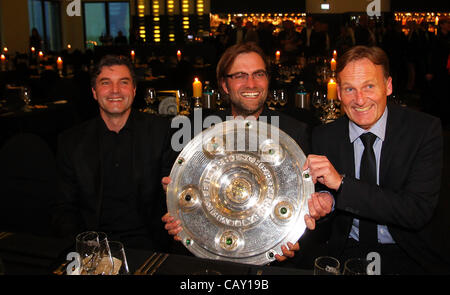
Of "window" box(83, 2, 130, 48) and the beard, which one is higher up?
"window" box(83, 2, 130, 48)

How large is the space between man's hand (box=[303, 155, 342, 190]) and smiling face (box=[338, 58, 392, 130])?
1.31ft

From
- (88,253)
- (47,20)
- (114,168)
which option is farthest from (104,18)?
(88,253)

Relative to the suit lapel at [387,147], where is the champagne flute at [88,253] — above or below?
below

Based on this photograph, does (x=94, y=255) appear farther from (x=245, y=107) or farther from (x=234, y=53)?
(x=234, y=53)

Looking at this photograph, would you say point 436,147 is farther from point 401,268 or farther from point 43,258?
point 43,258

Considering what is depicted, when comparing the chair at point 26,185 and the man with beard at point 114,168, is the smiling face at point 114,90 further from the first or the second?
the chair at point 26,185

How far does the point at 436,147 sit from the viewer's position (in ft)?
6.76

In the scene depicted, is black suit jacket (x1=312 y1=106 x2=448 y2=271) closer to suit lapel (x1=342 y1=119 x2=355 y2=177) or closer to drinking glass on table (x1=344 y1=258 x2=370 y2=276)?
suit lapel (x1=342 y1=119 x2=355 y2=177)

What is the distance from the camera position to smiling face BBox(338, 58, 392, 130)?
6.81 ft

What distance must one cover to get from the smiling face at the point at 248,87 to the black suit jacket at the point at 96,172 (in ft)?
1.59

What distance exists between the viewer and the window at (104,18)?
2073cm

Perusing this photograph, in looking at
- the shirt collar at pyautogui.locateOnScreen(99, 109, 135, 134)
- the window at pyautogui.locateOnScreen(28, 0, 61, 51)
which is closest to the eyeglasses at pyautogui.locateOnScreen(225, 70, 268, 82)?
the shirt collar at pyautogui.locateOnScreen(99, 109, 135, 134)

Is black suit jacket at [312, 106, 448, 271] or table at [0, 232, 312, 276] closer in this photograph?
table at [0, 232, 312, 276]

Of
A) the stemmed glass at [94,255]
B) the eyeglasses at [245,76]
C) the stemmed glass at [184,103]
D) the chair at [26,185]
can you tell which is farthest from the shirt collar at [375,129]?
the stemmed glass at [184,103]
